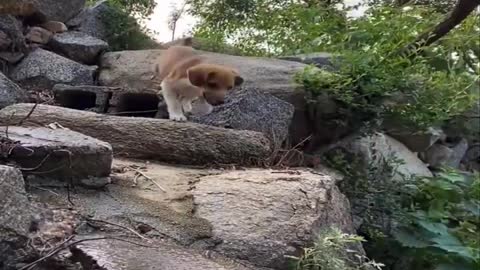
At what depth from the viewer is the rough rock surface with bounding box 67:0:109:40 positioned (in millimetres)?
4262

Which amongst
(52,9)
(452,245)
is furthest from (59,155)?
(52,9)

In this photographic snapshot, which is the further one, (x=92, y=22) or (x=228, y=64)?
(x=92, y=22)

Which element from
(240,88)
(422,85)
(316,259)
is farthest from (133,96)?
(316,259)

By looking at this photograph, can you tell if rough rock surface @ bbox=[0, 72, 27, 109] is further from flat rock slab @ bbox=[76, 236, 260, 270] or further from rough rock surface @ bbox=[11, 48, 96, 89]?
flat rock slab @ bbox=[76, 236, 260, 270]

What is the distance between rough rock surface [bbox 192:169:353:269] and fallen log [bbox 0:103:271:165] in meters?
0.28

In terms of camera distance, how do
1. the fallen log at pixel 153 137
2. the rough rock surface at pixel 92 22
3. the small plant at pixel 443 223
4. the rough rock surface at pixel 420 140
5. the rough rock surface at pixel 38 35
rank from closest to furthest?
the fallen log at pixel 153 137 → the small plant at pixel 443 223 → the rough rock surface at pixel 38 35 → the rough rock surface at pixel 92 22 → the rough rock surface at pixel 420 140

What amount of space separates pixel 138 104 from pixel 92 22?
92 cm

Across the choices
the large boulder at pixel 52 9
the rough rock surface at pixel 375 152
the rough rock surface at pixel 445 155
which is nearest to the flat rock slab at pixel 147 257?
the rough rock surface at pixel 375 152

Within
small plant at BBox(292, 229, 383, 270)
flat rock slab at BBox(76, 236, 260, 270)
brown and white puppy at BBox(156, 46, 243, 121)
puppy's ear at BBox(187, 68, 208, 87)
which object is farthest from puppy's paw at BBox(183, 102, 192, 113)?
flat rock slab at BBox(76, 236, 260, 270)

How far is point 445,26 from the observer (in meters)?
3.69

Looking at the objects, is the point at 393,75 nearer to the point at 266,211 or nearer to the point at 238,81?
the point at 238,81

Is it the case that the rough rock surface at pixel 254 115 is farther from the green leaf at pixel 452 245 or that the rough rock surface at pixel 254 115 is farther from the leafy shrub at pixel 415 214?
the green leaf at pixel 452 245

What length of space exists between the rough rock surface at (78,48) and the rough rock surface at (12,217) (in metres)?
2.58

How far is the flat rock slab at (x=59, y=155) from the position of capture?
179 centimetres
